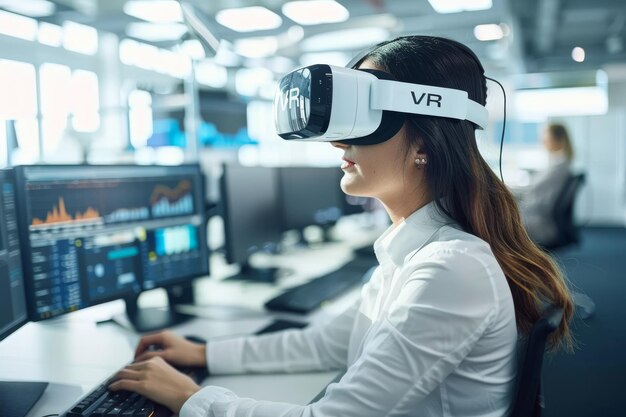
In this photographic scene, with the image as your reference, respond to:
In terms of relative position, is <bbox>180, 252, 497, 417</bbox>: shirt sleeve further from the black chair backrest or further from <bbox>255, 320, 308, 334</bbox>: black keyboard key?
the black chair backrest

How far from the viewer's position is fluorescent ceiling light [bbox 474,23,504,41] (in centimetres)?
568

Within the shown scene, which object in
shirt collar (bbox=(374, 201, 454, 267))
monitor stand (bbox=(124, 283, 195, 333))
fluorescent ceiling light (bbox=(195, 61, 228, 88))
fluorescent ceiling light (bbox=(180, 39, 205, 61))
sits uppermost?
fluorescent ceiling light (bbox=(195, 61, 228, 88))

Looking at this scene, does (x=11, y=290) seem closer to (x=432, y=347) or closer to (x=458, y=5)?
(x=432, y=347)

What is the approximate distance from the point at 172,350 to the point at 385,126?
64 centimetres

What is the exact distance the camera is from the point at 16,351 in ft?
4.24

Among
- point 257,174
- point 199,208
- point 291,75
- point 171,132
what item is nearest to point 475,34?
point 171,132

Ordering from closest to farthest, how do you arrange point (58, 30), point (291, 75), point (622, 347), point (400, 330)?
point (400, 330) < point (291, 75) < point (622, 347) < point (58, 30)

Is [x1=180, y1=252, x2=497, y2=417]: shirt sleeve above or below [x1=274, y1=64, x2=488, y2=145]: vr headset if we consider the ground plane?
below

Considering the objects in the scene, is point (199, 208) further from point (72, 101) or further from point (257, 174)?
point (72, 101)

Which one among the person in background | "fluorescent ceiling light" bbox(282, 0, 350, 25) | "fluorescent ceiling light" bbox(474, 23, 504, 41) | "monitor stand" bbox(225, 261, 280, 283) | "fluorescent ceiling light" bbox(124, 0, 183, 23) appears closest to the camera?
"monitor stand" bbox(225, 261, 280, 283)

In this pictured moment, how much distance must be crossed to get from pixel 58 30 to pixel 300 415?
234 inches

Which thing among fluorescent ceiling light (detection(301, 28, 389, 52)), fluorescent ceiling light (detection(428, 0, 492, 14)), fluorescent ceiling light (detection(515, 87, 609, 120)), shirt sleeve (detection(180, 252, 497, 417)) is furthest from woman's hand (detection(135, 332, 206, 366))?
fluorescent ceiling light (detection(515, 87, 609, 120))

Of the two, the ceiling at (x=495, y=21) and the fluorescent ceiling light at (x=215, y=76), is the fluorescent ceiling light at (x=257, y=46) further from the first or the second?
the fluorescent ceiling light at (x=215, y=76)

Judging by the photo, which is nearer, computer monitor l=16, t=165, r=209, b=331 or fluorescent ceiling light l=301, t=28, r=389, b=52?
computer monitor l=16, t=165, r=209, b=331
